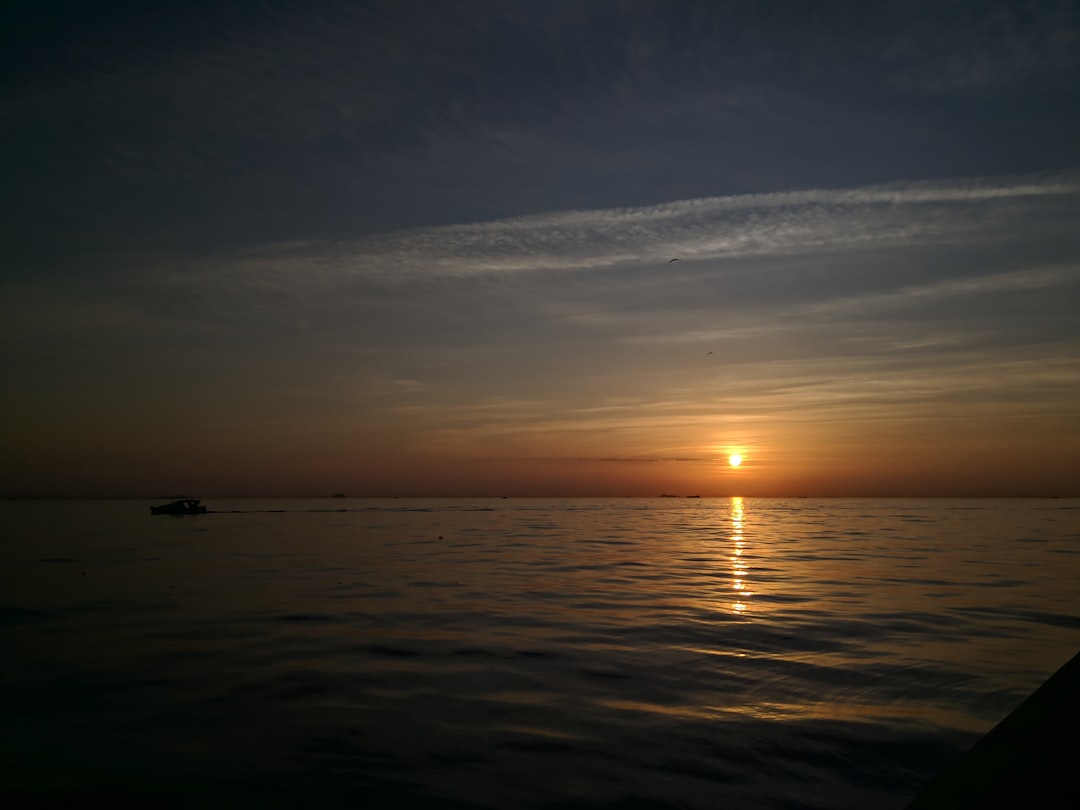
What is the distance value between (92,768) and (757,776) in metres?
6.73

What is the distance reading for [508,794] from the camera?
6680 millimetres

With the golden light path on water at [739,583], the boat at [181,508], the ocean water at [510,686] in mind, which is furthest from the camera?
the boat at [181,508]

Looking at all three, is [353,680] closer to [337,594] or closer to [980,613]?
[337,594]

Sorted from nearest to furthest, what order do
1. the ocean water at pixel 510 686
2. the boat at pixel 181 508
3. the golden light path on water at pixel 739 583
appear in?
the ocean water at pixel 510 686 → the golden light path on water at pixel 739 583 → the boat at pixel 181 508

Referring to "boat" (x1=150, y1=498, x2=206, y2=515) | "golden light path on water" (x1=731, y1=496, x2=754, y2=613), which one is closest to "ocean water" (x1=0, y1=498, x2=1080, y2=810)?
"golden light path on water" (x1=731, y1=496, x2=754, y2=613)

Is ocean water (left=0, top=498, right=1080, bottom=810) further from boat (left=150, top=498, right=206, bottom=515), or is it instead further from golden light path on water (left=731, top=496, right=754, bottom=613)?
boat (left=150, top=498, right=206, bottom=515)

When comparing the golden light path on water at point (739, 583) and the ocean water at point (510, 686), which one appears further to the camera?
the golden light path on water at point (739, 583)

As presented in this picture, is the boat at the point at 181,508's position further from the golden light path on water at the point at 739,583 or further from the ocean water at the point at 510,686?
the golden light path on water at the point at 739,583

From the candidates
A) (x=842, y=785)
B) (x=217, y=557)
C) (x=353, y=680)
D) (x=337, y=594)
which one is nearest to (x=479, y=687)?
(x=353, y=680)

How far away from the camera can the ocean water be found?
6.93 metres

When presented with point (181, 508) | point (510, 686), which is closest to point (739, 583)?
point (510, 686)

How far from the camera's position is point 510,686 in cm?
1041

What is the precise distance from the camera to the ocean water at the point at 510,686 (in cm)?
693

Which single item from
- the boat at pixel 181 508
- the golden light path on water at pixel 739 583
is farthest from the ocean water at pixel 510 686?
the boat at pixel 181 508
